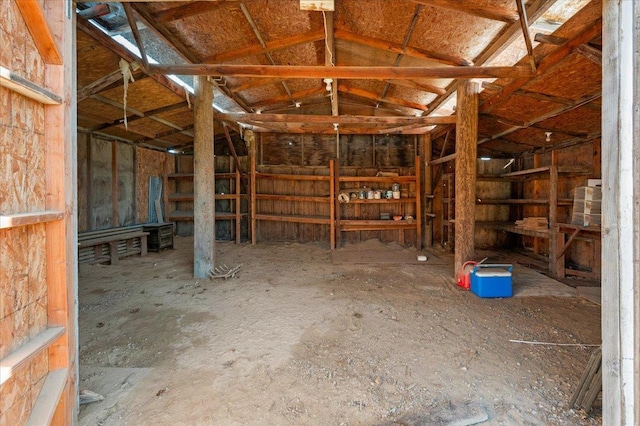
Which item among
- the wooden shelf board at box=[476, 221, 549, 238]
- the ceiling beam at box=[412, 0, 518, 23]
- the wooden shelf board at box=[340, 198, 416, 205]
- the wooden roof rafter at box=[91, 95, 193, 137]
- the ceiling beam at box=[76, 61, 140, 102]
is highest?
the ceiling beam at box=[412, 0, 518, 23]

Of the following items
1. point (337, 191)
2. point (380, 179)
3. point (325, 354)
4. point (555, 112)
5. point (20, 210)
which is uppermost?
point (555, 112)

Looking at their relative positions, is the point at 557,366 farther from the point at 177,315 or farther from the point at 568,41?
the point at 177,315

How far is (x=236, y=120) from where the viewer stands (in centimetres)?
540

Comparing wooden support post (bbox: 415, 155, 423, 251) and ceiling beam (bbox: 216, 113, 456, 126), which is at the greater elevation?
ceiling beam (bbox: 216, 113, 456, 126)

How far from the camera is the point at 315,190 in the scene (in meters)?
7.55

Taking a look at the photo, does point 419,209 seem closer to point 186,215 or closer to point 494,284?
point 494,284

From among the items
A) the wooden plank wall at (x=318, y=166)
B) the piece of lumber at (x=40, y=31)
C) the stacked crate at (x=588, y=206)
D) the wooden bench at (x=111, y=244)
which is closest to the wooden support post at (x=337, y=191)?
the wooden plank wall at (x=318, y=166)

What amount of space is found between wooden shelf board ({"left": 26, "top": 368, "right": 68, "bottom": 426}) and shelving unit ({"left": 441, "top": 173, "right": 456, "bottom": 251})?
6250 millimetres

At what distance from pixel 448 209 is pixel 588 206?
8.32ft

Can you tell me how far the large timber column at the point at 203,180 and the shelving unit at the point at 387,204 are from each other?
328 cm

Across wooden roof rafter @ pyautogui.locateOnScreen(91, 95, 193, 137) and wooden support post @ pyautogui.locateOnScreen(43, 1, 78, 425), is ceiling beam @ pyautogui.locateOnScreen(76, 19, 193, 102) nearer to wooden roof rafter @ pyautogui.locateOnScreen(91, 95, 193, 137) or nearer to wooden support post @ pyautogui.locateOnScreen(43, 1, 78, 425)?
wooden roof rafter @ pyautogui.locateOnScreen(91, 95, 193, 137)

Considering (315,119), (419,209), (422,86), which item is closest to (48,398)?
(315,119)

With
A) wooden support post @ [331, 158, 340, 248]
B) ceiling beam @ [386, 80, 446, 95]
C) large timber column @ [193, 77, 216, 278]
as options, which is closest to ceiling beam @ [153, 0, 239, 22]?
large timber column @ [193, 77, 216, 278]

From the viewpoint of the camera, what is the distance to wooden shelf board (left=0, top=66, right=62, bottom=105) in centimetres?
116
